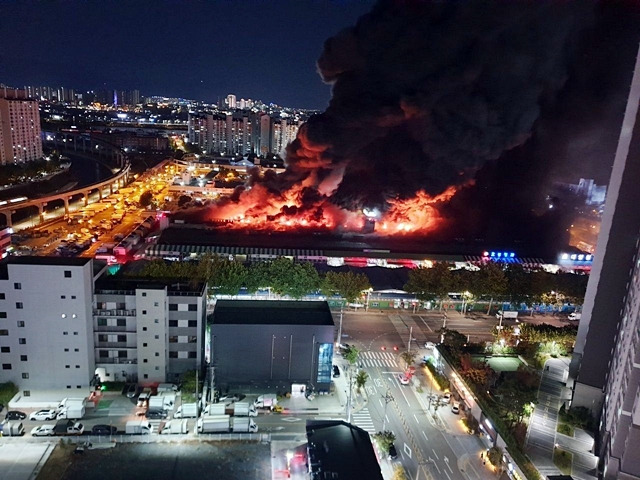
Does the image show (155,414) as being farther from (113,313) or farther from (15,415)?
(15,415)

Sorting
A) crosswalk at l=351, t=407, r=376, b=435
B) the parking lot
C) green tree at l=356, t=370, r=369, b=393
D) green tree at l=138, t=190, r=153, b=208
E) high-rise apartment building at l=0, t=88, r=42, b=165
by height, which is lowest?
the parking lot

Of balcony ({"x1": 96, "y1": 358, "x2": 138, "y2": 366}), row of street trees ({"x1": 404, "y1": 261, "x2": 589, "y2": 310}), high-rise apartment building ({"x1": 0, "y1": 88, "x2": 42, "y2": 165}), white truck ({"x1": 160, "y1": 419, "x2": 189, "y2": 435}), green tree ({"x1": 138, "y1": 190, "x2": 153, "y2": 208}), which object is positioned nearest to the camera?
white truck ({"x1": 160, "y1": 419, "x2": 189, "y2": 435})

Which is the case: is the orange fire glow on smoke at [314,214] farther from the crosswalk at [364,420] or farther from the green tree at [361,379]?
the crosswalk at [364,420]

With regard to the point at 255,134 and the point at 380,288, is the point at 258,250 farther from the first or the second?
the point at 255,134

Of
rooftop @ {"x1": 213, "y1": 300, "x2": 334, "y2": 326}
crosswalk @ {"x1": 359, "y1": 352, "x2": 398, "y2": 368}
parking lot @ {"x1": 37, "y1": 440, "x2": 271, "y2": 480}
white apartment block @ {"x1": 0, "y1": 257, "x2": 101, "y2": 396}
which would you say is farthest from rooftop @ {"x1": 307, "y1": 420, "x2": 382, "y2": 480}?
white apartment block @ {"x1": 0, "y1": 257, "x2": 101, "y2": 396}

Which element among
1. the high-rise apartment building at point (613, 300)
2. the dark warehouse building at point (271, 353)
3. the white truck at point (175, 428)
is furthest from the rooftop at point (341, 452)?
the high-rise apartment building at point (613, 300)

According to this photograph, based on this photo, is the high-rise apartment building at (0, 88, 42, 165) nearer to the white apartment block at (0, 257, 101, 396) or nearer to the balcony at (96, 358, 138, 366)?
the white apartment block at (0, 257, 101, 396)

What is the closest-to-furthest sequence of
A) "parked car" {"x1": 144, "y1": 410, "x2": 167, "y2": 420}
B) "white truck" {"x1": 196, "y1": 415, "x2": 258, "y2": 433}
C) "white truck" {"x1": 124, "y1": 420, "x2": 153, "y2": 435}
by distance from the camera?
"white truck" {"x1": 124, "y1": 420, "x2": 153, "y2": 435} < "white truck" {"x1": 196, "y1": 415, "x2": 258, "y2": 433} < "parked car" {"x1": 144, "y1": 410, "x2": 167, "y2": 420}

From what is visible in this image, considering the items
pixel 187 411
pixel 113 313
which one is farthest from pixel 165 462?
pixel 113 313

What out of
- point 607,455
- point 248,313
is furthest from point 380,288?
point 607,455
